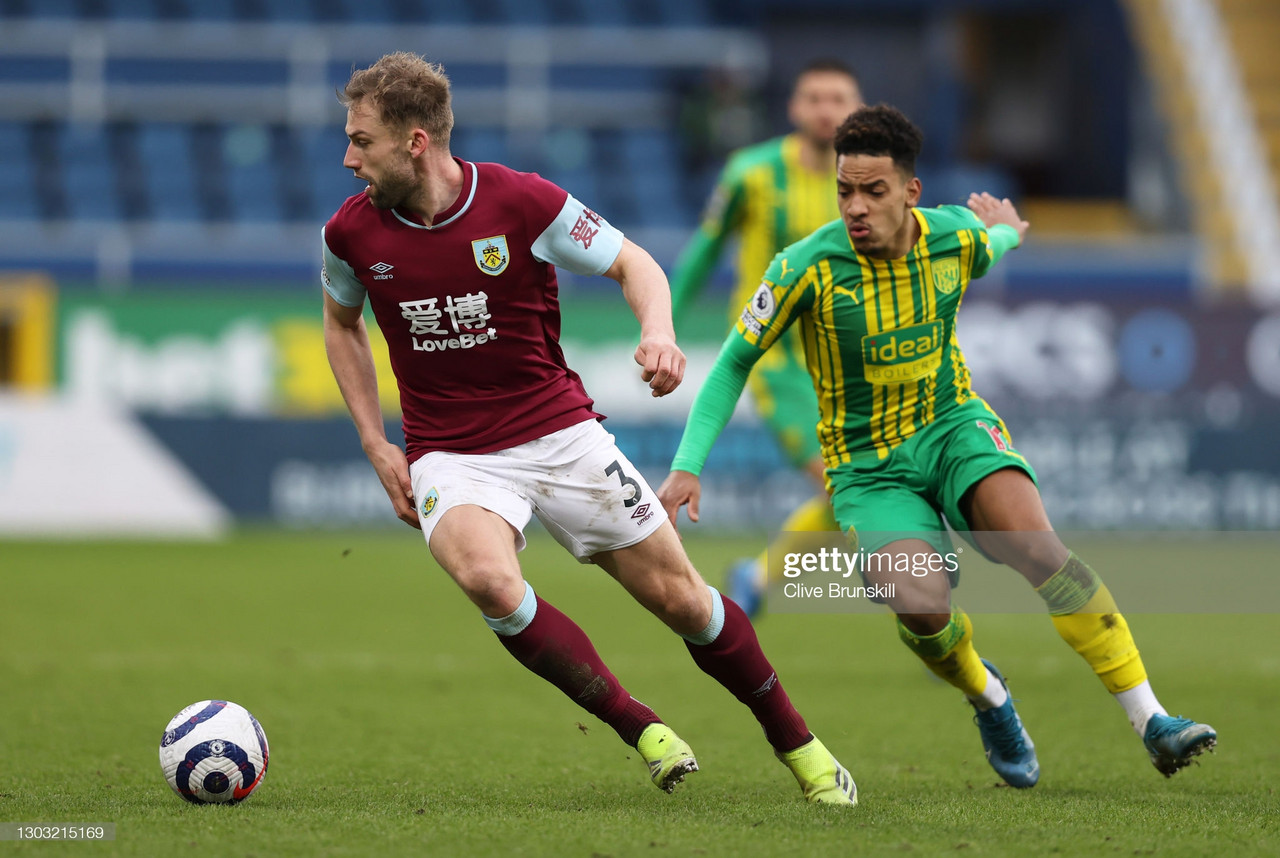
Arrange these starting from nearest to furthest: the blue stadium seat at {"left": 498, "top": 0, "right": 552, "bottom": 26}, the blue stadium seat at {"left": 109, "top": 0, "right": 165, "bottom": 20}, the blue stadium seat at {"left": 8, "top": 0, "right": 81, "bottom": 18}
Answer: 1. the blue stadium seat at {"left": 8, "top": 0, "right": 81, "bottom": 18}
2. the blue stadium seat at {"left": 109, "top": 0, "right": 165, "bottom": 20}
3. the blue stadium seat at {"left": 498, "top": 0, "right": 552, "bottom": 26}

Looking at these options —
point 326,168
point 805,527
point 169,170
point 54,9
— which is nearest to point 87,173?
point 169,170

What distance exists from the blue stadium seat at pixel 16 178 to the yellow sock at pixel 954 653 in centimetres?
1509

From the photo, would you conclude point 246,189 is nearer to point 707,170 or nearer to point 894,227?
point 707,170

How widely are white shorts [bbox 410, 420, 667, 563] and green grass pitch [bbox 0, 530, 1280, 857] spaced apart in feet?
1.94

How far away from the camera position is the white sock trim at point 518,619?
4.29m

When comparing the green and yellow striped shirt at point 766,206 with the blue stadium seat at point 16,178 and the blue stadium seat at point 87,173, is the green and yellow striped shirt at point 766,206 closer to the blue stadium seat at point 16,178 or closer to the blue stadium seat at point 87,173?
the blue stadium seat at point 87,173

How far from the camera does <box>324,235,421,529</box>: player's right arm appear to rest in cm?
457

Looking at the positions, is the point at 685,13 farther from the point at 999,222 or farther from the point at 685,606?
the point at 685,606

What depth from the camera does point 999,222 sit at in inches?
208

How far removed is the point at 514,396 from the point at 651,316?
47cm

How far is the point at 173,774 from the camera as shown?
4.25 meters
